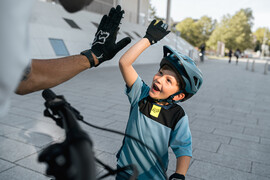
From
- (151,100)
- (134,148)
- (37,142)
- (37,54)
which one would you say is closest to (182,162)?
(134,148)

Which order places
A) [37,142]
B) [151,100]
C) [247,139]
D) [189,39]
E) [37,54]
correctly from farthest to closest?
[189,39] < [37,54] < [247,139] < [37,142] < [151,100]

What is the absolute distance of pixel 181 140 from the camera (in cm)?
171

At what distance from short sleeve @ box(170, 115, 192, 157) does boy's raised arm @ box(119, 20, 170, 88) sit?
0.48 meters

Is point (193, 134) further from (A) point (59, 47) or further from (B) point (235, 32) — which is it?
(B) point (235, 32)

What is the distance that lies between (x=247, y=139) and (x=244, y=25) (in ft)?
173

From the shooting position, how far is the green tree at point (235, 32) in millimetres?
50156

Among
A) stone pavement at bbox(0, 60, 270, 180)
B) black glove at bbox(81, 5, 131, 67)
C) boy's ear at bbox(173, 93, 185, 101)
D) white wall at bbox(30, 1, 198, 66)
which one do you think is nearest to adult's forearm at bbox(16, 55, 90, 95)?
black glove at bbox(81, 5, 131, 67)

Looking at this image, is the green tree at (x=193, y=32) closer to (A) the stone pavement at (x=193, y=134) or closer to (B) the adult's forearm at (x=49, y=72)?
(A) the stone pavement at (x=193, y=134)

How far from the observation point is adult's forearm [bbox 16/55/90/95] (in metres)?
1.16

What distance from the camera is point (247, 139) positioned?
4.47 meters

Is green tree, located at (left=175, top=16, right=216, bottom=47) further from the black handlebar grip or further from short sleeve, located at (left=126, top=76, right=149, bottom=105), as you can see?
the black handlebar grip

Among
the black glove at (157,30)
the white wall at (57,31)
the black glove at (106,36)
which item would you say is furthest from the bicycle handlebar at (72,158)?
the white wall at (57,31)

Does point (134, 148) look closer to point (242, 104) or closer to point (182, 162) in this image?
point (182, 162)

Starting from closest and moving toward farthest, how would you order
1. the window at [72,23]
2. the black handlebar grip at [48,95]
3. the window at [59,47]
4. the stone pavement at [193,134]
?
the black handlebar grip at [48,95] → the stone pavement at [193,134] → the window at [59,47] → the window at [72,23]
